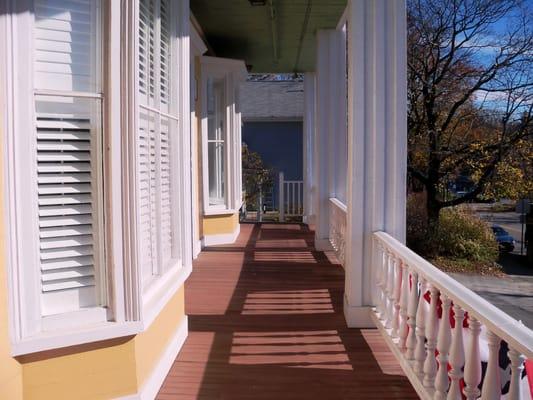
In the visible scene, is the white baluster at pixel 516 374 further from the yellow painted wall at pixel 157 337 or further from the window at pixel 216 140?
the window at pixel 216 140

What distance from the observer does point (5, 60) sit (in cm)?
214

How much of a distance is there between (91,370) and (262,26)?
5424 mm

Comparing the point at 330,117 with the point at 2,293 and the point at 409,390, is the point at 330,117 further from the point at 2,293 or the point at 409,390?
the point at 2,293

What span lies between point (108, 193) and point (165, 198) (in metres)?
0.93

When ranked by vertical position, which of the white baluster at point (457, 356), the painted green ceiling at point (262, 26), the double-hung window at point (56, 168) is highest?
the painted green ceiling at point (262, 26)

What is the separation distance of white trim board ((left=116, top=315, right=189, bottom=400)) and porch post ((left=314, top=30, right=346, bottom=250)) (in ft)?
12.3

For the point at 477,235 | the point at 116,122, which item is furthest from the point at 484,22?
the point at 116,122

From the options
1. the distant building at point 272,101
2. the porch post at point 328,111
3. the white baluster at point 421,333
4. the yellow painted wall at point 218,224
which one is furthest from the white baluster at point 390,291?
the distant building at point 272,101

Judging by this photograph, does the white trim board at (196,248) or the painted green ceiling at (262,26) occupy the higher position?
the painted green ceiling at (262,26)

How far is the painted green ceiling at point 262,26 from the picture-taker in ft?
19.7

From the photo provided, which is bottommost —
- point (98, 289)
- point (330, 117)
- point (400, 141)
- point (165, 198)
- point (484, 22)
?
point (98, 289)

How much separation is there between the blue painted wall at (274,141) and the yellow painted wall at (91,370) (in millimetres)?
16286

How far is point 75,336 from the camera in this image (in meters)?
2.34

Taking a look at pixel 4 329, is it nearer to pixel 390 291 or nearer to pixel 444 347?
pixel 444 347
